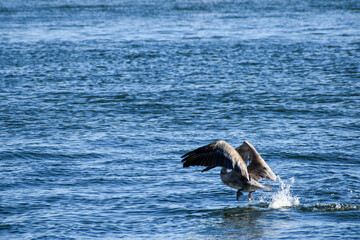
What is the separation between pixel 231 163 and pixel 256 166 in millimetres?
1095

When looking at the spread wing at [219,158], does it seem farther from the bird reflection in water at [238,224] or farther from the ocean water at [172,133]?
the ocean water at [172,133]

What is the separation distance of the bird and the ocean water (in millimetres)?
603

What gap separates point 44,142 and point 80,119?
293 cm

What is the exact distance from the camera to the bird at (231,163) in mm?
10430

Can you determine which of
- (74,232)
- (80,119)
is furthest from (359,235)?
(80,119)

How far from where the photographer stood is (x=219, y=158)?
10477 millimetres

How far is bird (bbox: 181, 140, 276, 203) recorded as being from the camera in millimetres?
10430

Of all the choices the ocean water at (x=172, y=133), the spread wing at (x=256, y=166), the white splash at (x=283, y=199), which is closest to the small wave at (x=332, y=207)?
the ocean water at (x=172, y=133)

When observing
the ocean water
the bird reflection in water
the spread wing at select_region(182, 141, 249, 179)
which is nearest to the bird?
the spread wing at select_region(182, 141, 249, 179)

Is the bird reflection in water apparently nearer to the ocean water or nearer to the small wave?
the ocean water

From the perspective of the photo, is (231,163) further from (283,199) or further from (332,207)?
(332,207)

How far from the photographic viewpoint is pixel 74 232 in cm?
1016

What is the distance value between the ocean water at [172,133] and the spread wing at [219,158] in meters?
1.06

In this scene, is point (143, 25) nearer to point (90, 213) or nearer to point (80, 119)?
point (80, 119)
